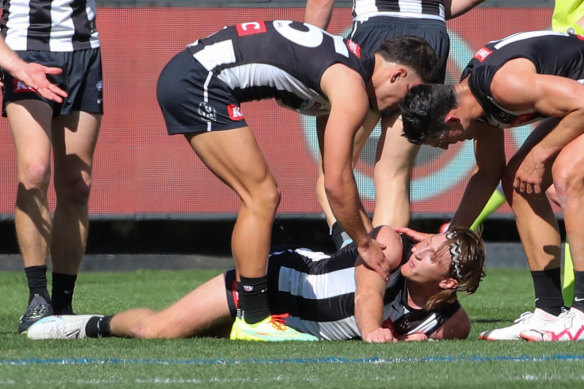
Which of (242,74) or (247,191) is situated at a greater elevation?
(242,74)

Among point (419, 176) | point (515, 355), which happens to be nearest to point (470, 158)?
point (419, 176)

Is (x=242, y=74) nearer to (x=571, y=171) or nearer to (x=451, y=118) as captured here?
(x=451, y=118)

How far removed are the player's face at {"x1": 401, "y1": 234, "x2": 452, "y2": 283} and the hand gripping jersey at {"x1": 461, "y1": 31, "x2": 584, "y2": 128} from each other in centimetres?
62

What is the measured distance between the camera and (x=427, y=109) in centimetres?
496

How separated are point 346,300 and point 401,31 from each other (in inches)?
67.4

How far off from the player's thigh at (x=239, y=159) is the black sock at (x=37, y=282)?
1196 mm

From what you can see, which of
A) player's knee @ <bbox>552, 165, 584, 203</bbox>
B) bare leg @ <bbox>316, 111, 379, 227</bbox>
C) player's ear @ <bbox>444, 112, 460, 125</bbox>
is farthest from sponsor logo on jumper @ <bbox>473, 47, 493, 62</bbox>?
bare leg @ <bbox>316, 111, 379, 227</bbox>

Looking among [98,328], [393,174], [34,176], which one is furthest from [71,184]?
[393,174]

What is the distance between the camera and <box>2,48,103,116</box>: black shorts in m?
6.09

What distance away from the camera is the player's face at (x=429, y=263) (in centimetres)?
491

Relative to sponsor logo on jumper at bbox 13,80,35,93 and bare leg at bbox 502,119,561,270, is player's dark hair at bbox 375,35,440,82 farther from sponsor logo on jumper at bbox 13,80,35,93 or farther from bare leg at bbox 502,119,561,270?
sponsor logo on jumper at bbox 13,80,35,93

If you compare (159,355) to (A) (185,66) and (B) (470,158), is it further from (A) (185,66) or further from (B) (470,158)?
(B) (470,158)

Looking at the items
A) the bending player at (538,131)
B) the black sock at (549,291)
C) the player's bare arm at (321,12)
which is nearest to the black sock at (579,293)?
the bending player at (538,131)

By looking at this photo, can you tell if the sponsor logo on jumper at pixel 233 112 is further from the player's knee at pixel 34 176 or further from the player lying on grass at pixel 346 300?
the player's knee at pixel 34 176
